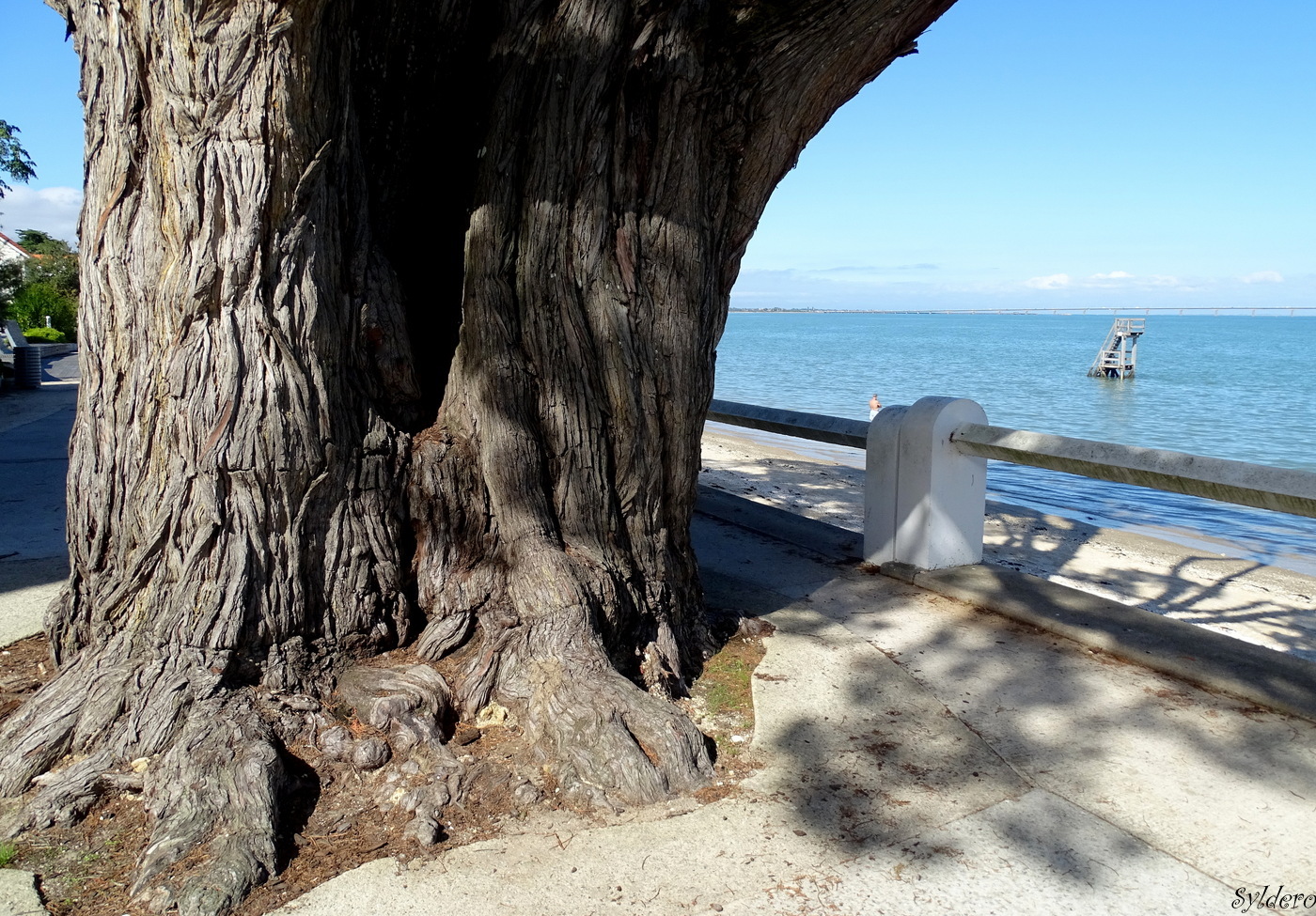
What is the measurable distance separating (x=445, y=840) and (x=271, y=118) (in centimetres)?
247

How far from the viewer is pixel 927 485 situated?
18.2ft

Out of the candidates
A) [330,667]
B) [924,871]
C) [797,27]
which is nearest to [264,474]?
[330,667]

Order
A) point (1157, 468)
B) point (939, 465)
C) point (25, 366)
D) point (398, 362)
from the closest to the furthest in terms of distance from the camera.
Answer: point (398, 362) < point (1157, 468) < point (939, 465) < point (25, 366)

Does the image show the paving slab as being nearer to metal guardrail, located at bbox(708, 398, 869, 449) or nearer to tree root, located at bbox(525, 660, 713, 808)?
tree root, located at bbox(525, 660, 713, 808)

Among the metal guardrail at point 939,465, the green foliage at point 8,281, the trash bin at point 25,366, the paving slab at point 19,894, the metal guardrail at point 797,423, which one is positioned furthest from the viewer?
the green foliage at point 8,281

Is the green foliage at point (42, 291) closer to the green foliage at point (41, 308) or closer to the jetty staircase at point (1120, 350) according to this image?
the green foliage at point (41, 308)

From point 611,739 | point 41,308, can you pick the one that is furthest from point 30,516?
point 41,308

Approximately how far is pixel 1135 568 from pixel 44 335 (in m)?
34.6

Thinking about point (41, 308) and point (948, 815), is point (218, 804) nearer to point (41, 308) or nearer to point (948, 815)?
point (948, 815)

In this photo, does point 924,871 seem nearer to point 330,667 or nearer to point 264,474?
point 330,667

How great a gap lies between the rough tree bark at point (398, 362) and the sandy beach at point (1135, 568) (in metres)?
4.46

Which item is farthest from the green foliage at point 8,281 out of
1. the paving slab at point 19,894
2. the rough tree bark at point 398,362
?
the paving slab at point 19,894

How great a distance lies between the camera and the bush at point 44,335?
31.9 metres

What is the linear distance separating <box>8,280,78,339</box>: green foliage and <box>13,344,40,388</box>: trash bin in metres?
17.4
